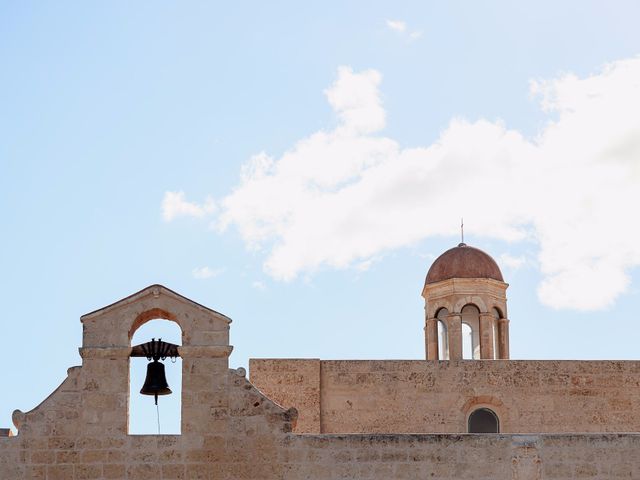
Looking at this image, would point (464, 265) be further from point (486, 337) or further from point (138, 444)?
point (138, 444)

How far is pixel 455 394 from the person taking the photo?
1905 cm

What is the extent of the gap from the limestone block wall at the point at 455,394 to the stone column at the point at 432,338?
1.66 meters

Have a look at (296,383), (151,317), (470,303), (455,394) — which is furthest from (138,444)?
(470,303)

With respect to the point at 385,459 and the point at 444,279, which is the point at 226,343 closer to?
the point at 385,459

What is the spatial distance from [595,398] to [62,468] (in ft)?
30.7

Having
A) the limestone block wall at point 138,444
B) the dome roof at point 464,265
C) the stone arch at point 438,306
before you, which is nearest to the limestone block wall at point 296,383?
the stone arch at point 438,306

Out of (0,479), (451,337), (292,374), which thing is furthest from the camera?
(451,337)

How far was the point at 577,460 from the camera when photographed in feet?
42.5

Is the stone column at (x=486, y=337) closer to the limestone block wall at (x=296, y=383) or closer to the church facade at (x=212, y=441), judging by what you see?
the limestone block wall at (x=296, y=383)

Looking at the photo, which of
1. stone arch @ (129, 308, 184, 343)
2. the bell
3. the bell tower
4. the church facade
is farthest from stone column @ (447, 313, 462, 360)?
stone arch @ (129, 308, 184, 343)

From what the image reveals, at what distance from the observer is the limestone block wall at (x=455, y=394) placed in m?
18.8

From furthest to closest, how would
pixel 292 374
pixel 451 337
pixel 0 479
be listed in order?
1. pixel 451 337
2. pixel 292 374
3. pixel 0 479

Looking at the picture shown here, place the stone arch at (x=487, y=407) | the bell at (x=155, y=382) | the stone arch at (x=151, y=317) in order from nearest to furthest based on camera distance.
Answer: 1. the stone arch at (x=151, y=317)
2. the bell at (x=155, y=382)
3. the stone arch at (x=487, y=407)

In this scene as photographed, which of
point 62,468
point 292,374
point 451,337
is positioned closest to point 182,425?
point 62,468
